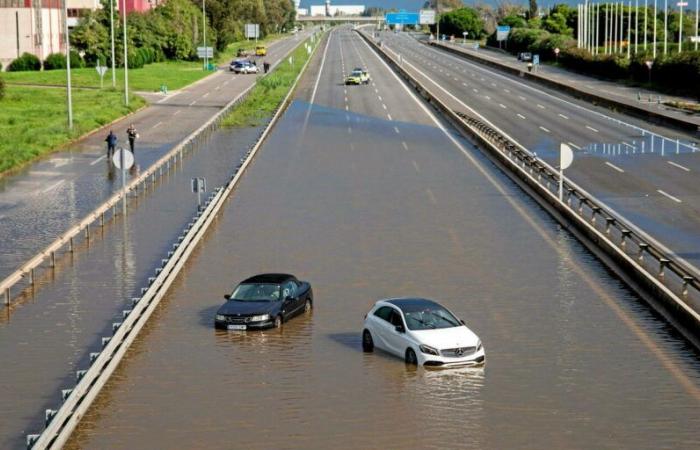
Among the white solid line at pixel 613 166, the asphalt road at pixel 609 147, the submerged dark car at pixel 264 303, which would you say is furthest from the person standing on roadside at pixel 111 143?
the submerged dark car at pixel 264 303

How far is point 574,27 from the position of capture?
196 m

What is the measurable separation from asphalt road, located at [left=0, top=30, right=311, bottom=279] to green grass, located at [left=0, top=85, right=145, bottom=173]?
0.83 m

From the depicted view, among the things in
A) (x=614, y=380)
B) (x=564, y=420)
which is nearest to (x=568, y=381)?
(x=614, y=380)

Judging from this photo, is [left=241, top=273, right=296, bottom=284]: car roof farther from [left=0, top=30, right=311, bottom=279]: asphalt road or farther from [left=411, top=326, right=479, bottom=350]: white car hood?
[left=0, top=30, right=311, bottom=279]: asphalt road

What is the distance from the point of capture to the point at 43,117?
7631cm

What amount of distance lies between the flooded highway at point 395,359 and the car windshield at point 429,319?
2.86 feet

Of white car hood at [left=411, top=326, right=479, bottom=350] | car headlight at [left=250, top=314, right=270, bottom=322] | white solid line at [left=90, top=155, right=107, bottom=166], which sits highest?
white car hood at [left=411, top=326, right=479, bottom=350]

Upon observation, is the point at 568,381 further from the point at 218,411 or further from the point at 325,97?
the point at 325,97

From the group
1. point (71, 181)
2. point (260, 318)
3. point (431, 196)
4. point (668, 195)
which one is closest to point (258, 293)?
point (260, 318)

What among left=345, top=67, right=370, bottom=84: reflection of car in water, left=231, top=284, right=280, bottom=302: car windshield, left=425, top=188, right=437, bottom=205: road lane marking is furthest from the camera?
left=345, top=67, right=370, bottom=84: reflection of car in water

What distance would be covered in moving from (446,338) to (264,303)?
16.1 feet

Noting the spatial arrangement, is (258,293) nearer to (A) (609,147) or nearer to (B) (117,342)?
(B) (117,342)

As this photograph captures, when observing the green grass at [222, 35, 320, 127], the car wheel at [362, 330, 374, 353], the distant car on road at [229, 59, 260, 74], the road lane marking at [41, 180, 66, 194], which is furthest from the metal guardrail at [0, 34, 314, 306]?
the distant car on road at [229, 59, 260, 74]

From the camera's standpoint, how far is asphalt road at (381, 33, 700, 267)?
40750mm
